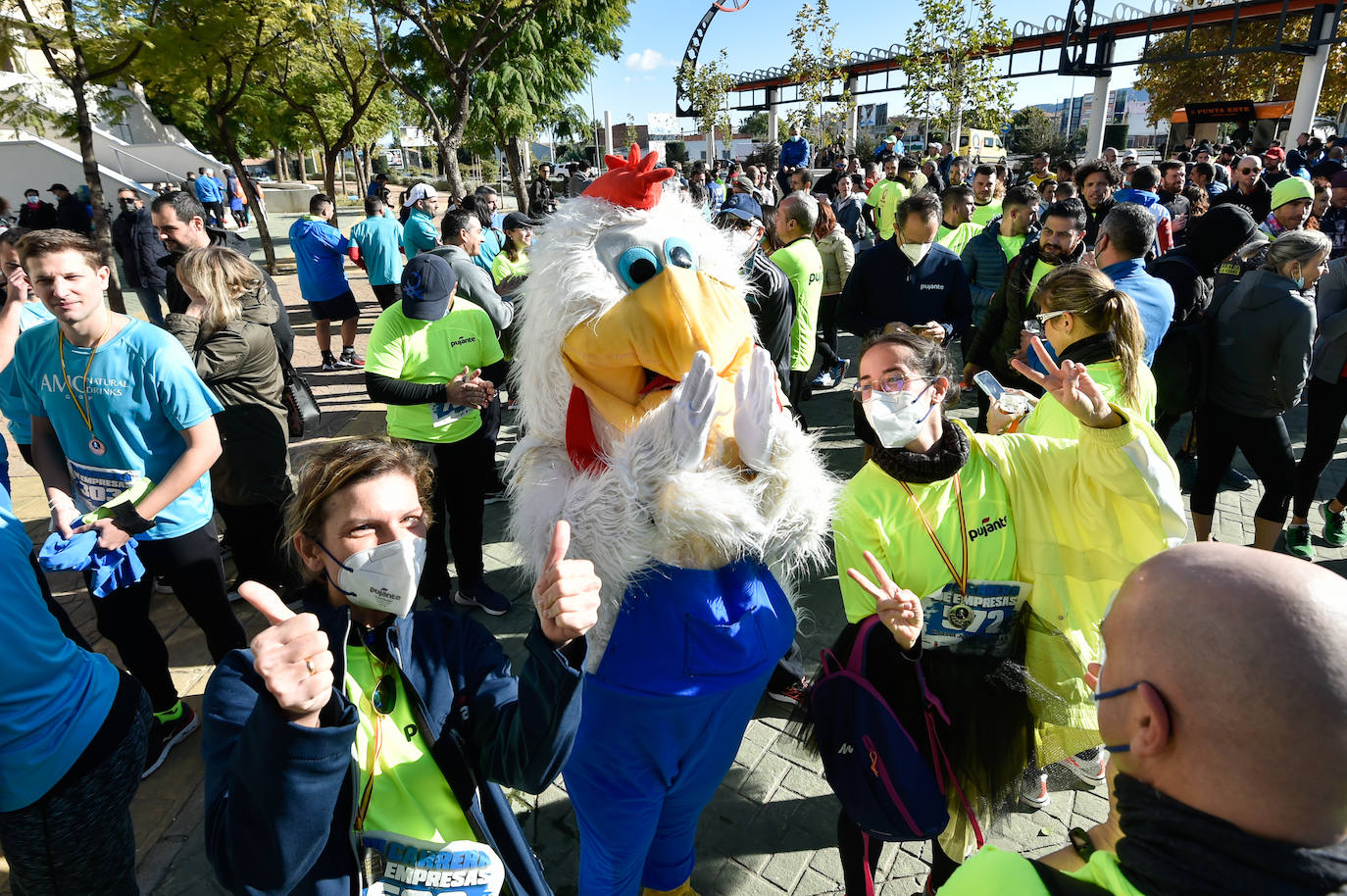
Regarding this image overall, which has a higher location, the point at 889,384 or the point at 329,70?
the point at 329,70

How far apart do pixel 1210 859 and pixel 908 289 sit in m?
4.27

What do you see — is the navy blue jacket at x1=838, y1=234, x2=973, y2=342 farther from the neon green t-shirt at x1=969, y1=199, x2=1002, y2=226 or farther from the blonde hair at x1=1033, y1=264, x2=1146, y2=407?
the neon green t-shirt at x1=969, y1=199, x2=1002, y2=226

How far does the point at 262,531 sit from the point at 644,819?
9.06 feet

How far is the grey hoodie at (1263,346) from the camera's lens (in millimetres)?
3570

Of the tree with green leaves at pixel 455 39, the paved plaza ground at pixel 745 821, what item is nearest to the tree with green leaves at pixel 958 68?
the tree with green leaves at pixel 455 39

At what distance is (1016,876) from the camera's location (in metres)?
0.87

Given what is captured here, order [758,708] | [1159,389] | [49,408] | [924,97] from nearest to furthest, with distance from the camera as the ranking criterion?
[49,408]
[758,708]
[1159,389]
[924,97]

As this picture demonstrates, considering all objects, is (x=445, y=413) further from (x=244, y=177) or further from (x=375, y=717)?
(x=244, y=177)

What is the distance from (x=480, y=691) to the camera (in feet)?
5.02

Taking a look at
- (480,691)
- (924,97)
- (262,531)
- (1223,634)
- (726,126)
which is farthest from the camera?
(726,126)

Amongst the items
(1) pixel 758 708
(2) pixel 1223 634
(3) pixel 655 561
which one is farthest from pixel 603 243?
(1) pixel 758 708

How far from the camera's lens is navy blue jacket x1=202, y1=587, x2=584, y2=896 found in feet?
3.64

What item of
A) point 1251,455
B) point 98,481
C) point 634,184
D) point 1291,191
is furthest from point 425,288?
point 1291,191

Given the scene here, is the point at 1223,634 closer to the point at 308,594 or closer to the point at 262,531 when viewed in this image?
the point at 308,594
